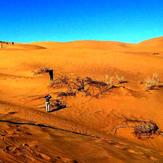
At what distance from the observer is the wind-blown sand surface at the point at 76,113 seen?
7.97m

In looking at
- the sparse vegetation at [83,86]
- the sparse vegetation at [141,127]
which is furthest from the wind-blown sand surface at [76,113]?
the sparse vegetation at [83,86]

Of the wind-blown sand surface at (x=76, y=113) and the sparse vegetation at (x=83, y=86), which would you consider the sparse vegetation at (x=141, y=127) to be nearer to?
the wind-blown sand surface at (x=76, y=113)

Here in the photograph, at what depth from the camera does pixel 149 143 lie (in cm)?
1292

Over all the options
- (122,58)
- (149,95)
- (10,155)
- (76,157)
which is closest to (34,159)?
(10,155)

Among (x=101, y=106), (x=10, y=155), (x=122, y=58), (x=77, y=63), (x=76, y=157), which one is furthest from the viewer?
(x=122, y=58)

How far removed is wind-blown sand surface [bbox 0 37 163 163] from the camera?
797 cm

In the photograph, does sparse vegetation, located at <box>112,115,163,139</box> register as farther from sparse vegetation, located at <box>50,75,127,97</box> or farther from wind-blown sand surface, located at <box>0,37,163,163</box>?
sparse vegetation, located at <box>50,75,127,97</box>

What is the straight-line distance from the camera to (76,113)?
15141mm

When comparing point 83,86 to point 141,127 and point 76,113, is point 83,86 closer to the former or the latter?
point 76,113

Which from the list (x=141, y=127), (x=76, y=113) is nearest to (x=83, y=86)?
(x=76, y=113)

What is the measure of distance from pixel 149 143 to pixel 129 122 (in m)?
1.63

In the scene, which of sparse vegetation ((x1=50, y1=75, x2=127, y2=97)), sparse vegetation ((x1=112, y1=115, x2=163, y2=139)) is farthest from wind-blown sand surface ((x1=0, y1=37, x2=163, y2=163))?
sparse vegetation ((x1=50, y1=75, x2=127, y2=97))

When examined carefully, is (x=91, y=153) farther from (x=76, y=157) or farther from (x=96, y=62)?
(x=96, y=62)

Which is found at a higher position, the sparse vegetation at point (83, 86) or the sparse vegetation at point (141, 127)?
the sparse vegetation at point (83, 86)
